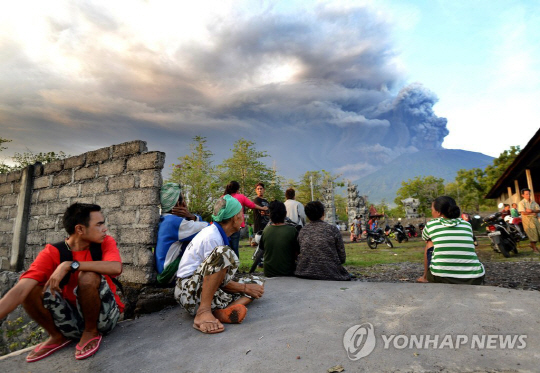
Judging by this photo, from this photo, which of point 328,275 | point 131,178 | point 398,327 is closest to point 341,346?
point 398,327

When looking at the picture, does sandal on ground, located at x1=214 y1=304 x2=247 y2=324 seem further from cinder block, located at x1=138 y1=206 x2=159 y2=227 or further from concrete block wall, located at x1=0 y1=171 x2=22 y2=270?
concrete block wall, located at x1=0 y1=171 x2=22 y2=270

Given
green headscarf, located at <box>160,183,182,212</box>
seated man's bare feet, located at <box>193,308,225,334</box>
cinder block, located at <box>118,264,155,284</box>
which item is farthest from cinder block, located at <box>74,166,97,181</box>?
seated man's bare feet, located at <box>193,308,225,334</box>

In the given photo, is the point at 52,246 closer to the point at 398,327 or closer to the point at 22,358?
the point at 22,358

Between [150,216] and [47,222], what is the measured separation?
2.65 metres

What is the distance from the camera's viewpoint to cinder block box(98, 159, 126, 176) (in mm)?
4410

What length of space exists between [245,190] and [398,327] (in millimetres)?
30908

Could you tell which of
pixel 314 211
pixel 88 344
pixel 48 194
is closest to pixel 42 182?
pixel 48 194

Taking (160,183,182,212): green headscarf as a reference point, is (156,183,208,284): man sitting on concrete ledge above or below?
below

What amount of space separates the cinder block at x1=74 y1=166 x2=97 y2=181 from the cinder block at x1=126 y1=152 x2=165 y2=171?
2.79 feet

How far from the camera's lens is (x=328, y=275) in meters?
4.35

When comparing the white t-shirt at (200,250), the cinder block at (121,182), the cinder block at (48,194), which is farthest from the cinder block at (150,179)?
the cinder block at (48,194)

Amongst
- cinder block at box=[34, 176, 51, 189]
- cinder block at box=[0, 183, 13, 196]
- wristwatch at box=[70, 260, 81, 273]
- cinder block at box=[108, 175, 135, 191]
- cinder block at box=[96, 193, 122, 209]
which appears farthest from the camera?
cinder block at box=[0, 183, 13, 196]

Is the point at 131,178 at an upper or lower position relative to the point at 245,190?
lower

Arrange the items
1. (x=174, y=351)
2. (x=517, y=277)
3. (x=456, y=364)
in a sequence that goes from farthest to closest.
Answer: (x=517, y=277) < (x=174, y=351) < (x=456, y=364)
